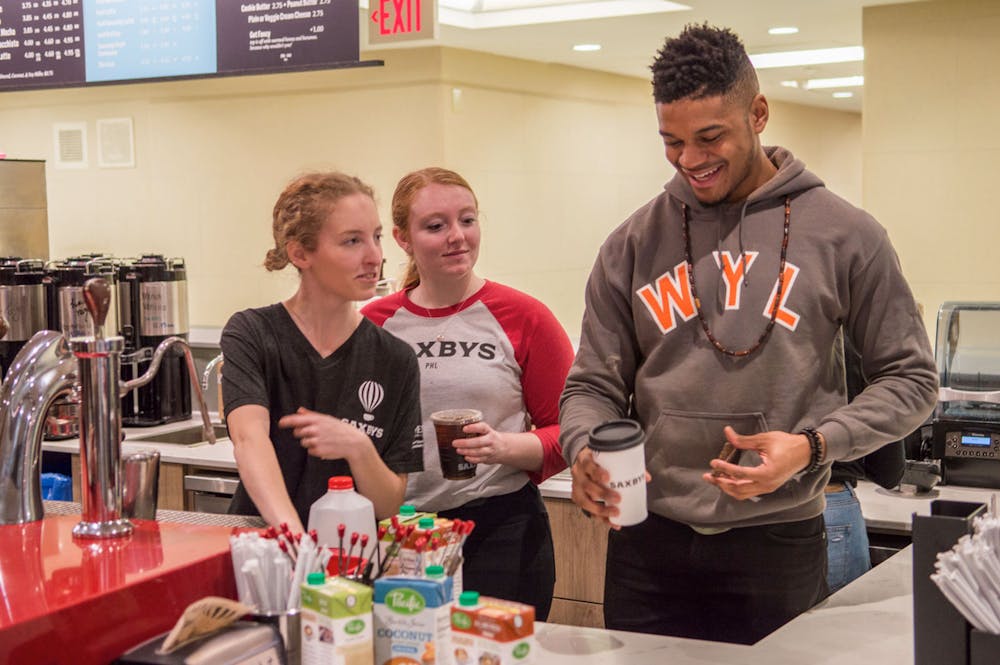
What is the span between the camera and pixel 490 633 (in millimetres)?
1360

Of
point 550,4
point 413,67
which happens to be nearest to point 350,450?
point 550,4

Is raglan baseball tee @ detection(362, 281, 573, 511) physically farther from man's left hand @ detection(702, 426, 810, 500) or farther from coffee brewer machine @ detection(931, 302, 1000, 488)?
coffee brewer machine @ detection(931, 302, 1000, 488)

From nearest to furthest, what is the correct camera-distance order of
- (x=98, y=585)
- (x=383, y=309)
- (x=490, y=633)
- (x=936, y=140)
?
(x=490, y=633) < (x=98, y=585) < (x=383, y=309) < (x=936, y=140)

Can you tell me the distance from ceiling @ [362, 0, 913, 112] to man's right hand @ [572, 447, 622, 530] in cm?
382

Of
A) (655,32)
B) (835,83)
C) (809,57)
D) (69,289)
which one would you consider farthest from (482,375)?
(835,83)

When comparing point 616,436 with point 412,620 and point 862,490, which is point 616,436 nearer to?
point 412,620

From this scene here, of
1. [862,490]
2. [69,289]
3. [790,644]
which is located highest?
[69,289]

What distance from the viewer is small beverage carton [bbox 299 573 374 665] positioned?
1.40 m

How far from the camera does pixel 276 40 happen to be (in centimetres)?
401

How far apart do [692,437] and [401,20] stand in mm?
2307

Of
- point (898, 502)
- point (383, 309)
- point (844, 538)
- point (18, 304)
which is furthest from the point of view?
point (18, 304)

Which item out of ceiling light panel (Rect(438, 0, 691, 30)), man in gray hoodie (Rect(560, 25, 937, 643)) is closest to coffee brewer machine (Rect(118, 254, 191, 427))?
ceiling light panel (Rect(438, 0, 691, 30))

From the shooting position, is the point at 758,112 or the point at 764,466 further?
the point at 758,112

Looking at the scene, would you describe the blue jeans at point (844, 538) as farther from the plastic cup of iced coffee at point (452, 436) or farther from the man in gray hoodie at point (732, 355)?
the plastic cup of iced coffee at point (452, 436)
